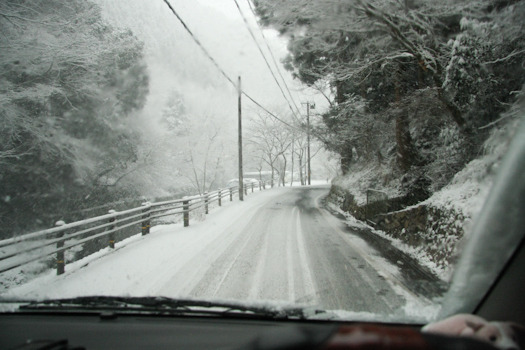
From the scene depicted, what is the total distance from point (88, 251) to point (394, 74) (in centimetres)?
1647

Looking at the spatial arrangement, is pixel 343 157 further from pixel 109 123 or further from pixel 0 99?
pixel 0 99

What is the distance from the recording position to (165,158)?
25484mm

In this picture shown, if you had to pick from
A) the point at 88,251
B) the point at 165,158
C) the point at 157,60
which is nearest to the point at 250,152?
the point at 165,158

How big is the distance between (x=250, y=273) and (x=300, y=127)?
17.2 metres

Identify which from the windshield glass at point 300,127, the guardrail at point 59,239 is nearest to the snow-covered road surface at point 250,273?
the windshield glass at point 300,127

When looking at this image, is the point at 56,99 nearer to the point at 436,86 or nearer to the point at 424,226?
the point at 436,86

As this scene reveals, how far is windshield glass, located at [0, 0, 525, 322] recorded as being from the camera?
4.28m

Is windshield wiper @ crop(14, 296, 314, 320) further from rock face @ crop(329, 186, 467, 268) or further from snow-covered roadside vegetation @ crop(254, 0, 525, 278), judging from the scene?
rock face @ crop(329, 186, 467, 268)

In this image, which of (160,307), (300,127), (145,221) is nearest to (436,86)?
(160,307)

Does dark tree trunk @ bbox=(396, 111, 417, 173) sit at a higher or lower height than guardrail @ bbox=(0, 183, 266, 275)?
higher

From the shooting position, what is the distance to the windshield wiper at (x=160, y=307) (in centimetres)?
243

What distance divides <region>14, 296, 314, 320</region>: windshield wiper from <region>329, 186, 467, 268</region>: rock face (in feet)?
11.2

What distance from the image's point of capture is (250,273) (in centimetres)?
488

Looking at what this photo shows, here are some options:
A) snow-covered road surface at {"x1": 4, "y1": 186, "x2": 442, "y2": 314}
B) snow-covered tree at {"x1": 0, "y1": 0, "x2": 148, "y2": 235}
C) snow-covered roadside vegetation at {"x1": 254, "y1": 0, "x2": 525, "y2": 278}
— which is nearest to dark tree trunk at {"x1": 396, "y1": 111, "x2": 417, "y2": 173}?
snow-covered roadside vegetation at {"x1": 254, "y1": 0, "x2": 525, "y2": 278}
